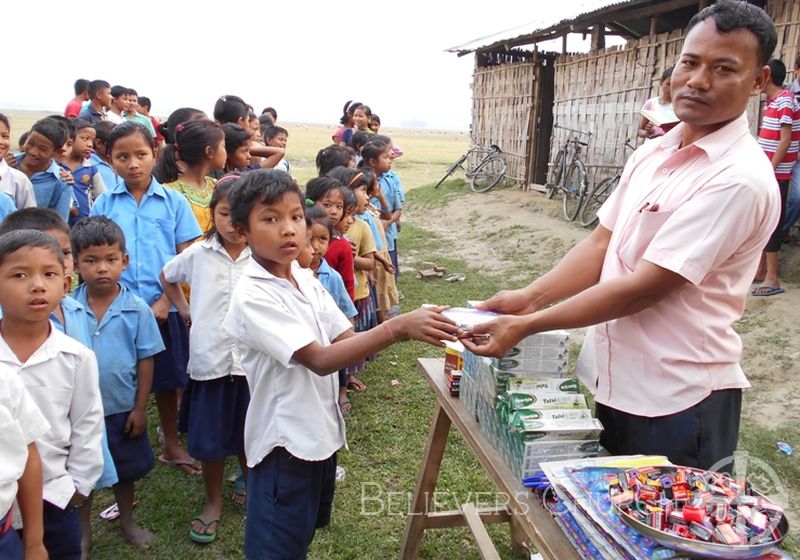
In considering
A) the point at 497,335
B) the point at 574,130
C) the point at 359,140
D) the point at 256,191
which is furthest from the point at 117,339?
the point at 574,130

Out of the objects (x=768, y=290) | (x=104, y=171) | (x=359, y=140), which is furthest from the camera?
(x=359, y=140)

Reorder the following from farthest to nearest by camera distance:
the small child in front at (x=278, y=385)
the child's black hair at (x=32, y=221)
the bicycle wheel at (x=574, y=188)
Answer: the bicycle wheel at (x=574, y=188) → the child's black hair at (x=32, y=221) → the small child in front at (x=278, y=385)

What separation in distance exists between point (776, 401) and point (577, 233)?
5039 mm

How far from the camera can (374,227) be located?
4.80 meters

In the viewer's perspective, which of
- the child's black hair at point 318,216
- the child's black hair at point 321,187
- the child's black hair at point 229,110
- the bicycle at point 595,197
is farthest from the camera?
the bicycle at point 595,197

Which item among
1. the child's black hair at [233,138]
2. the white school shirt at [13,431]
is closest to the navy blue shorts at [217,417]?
the white school shirt at [13,431]

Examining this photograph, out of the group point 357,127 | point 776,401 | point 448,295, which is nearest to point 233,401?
point 776,401

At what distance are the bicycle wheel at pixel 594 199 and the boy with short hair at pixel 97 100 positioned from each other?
7.43 meters

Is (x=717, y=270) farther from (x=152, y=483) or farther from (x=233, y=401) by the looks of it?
(x=152, y=483)

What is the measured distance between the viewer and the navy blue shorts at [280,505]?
1941 millimetres

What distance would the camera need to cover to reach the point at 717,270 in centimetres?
154

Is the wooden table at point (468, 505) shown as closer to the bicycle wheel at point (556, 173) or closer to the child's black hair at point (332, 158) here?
the child's black hair at point (332, 158)

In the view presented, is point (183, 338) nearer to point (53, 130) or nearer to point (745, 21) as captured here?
point (53, 130)

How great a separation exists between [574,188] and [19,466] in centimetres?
1004
